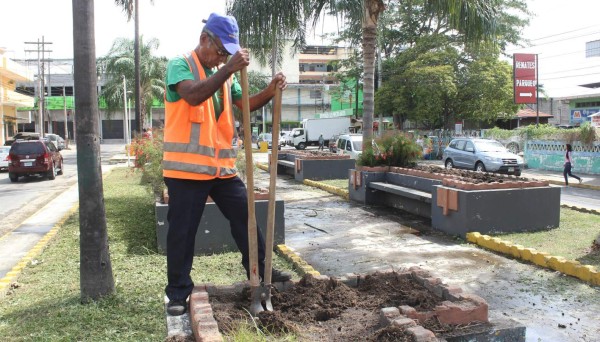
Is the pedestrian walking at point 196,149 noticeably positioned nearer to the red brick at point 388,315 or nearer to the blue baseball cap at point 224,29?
the blue baseball cap at point 224,29

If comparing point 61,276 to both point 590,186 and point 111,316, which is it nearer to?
point 111,316

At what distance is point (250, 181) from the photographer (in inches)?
128

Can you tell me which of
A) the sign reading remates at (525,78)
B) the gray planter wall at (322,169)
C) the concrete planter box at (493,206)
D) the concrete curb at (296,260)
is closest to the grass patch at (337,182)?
the gray planter wall at (322,169)

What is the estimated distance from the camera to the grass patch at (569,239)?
657 centimetres

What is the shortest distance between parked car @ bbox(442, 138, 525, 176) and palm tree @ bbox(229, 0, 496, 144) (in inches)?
253

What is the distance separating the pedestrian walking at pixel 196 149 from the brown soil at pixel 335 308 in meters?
0.49

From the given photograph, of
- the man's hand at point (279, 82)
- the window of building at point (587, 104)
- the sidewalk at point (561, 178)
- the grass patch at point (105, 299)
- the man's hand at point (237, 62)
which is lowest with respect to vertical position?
the sidewalk at point (561, 178)

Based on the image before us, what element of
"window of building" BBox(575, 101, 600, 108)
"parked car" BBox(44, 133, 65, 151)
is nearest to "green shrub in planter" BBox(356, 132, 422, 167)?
"window of building" BBox(575, 101, 600, 108)

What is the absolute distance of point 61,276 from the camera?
556 cm

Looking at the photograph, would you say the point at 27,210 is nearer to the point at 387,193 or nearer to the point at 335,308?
the point at 387,193

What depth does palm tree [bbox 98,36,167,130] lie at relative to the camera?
1220 inches

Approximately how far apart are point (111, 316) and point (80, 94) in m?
1.82

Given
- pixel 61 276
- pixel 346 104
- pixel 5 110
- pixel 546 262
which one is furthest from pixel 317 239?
pixel 346 104

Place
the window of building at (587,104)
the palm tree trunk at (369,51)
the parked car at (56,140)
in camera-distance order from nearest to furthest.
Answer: the palm tree trunk at (369,51) < the window of building at (587,104) < the parked car at (56,140)
